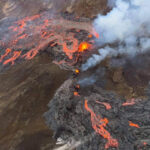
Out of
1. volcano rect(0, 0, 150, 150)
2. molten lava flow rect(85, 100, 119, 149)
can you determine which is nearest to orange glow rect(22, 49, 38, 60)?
volcano rect(0, 0, 150, 150)

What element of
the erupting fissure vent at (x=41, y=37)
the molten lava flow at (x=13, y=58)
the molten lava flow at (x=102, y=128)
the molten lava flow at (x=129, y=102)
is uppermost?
the erupting fissure vent at (x=41, y=37)

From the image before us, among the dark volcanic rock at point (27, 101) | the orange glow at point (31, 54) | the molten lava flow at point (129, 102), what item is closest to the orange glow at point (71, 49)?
the dark volcanic rock at point (27, 101)

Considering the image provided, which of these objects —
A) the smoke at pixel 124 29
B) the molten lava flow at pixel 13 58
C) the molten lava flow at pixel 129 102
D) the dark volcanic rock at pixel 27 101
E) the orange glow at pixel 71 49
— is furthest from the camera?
the molten lava flow at pixel 13 58

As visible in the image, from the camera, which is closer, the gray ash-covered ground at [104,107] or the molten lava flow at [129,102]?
the gray ash-covered ground at [104,107]

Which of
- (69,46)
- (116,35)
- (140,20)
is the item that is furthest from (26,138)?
(140,20)

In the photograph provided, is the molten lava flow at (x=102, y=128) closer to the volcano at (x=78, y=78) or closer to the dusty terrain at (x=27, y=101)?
the volcano at (x=78, y=78)

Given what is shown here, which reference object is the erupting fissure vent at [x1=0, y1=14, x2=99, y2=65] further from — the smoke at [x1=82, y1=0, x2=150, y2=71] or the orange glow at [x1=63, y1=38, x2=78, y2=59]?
the smoke at [x1=82, y1=0, x2=150, y2=71]

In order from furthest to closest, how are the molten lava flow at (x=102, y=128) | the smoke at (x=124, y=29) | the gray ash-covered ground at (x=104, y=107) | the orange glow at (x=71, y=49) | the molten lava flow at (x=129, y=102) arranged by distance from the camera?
the orange glow at (x=71, y=49), the smoke at (x=124, y=29), the molten lava flow at (x=129, y=102), the gray ash-covered ground at (x=104, y=107), the molten lava flow at (x=102, y=128)

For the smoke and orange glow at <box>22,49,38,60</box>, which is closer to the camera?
the smoke
